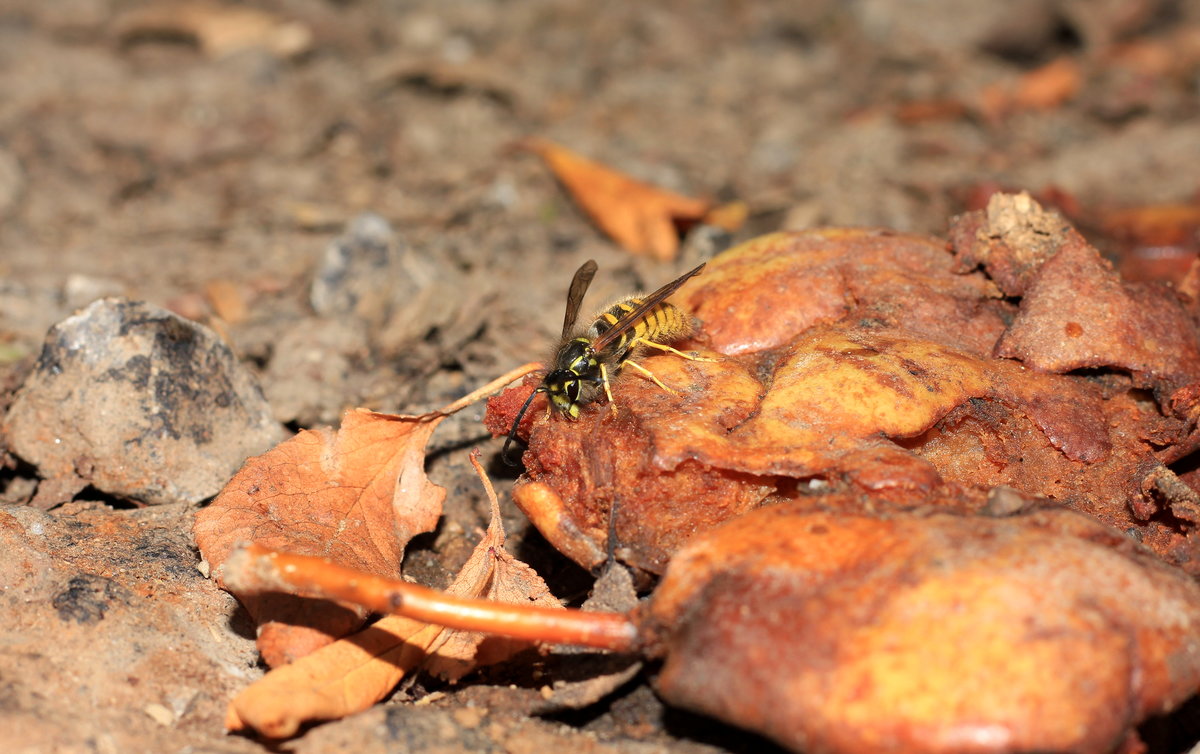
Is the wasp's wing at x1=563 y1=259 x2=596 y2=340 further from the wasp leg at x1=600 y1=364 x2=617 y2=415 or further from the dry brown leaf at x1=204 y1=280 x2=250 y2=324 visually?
the dry brown leaf at x1=204 y1=280 x2=250 y2=324

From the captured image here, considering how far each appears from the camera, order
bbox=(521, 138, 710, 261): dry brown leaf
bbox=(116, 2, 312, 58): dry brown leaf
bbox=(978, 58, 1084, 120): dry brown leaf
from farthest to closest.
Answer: bbox=(116, 2, 312, 58): dry brown leaf, bbox=(978, 58, 1084, 120): dry brown leaf, bbox=(521, 138, 710, 261): dry brown leaf

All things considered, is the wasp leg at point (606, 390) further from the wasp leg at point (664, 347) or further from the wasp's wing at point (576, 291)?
the wasp's wing at point (576, 291)

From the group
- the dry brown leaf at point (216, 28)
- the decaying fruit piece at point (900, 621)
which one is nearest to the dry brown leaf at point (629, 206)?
the dry brown leaf at point (216, 28)

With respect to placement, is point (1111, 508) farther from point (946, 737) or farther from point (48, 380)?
point (48, 380)

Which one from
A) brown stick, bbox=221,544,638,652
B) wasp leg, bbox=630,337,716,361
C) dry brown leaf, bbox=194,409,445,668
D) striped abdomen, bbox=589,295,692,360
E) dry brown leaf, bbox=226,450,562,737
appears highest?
striped abdomen, bbox=589,295,692,360

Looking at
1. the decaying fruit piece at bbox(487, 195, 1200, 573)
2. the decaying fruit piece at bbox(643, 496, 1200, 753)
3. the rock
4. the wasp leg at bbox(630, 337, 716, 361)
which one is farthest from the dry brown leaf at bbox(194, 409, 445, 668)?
the decaying fruit piece at bbox(643, 496, 1200, 753)

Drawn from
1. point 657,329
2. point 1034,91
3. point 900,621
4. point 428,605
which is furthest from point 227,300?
point 1034,91
